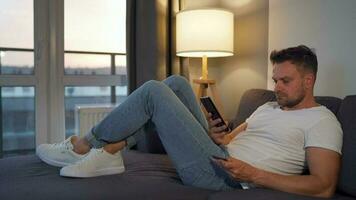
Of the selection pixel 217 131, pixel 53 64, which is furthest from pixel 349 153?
pixel 53 64

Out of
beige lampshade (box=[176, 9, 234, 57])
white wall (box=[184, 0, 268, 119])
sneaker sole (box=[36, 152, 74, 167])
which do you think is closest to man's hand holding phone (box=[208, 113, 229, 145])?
sneaker sole (box=[36, 152, 74, 167])

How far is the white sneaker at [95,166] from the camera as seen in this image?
57.9 inches

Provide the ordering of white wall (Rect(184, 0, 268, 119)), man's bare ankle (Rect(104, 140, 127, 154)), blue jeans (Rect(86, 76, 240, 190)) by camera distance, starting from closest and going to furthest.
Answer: blue jeans (Rect(86, 76, 240, 190))
man's bare ankle (Rect(104, 140, 127, 154))
white wall (Rect(184, 0, 268, 119))

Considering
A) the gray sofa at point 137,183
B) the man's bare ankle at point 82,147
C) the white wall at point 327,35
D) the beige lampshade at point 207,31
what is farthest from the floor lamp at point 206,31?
the man's bare ankle at point 82,147

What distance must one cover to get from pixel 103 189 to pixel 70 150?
1.28 ft

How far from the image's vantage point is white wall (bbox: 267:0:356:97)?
179 cm

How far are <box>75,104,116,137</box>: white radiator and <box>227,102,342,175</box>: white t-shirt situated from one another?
5.17 feet

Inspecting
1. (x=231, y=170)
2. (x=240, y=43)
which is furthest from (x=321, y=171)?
(x=240, y=43)

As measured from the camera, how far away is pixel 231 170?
1.25 m

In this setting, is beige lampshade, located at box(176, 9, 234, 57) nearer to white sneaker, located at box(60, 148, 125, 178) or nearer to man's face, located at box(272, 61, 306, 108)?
man's face, located at box(272, 61, 306, 108)

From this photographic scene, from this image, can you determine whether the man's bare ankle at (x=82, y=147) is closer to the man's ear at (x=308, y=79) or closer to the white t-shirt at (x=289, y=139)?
the white t-shirt at (x=289, y=139)

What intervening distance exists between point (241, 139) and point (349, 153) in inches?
17.4

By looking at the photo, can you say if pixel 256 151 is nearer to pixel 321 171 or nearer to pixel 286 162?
pixel 286 162

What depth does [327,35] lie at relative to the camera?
75.5 inches
